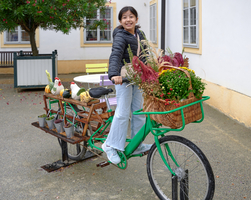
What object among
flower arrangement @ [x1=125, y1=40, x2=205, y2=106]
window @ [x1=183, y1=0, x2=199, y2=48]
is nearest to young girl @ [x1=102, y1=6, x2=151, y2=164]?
flower arrangement @ [x1=125, y1=40, x2=205, y2=106]

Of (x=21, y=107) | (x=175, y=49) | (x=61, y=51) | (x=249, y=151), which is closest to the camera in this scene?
(x=249, y=151)

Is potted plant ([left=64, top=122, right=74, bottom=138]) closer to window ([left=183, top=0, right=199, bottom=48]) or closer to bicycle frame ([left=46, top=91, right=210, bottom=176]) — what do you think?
bicycle frame ([left=46, top=91, right=210, bottom=176])

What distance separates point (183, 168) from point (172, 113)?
2.19 feet

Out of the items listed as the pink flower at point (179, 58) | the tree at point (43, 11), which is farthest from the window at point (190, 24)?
the pink flower at point (179, 58)

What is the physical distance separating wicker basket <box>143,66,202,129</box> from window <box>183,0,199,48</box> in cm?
626

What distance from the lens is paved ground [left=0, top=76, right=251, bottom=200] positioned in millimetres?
3350

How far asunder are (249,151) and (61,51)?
38.1 ft

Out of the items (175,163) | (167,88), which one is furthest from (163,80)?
(175,163)

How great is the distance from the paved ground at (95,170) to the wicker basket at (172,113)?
1.12 metres

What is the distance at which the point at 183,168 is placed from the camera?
2.83 meters

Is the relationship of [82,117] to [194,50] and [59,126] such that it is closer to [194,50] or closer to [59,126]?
[59,126]

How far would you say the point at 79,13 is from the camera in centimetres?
950

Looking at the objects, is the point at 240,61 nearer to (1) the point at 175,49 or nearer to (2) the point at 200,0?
(2) the point at 200,0

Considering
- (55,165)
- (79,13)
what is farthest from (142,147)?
(79,13)
